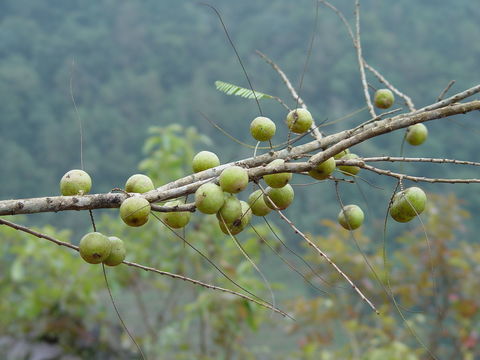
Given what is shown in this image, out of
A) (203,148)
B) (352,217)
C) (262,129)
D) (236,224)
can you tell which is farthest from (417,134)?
(203,148)

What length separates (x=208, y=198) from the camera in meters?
0.86

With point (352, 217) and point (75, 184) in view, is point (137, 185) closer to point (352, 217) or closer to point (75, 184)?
point (75, 184)

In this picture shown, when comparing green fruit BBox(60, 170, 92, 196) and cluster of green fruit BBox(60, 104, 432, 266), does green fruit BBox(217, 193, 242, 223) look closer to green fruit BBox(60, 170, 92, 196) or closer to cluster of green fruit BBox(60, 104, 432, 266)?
cluster of green fruit BBox(60, 104, 432, 266)

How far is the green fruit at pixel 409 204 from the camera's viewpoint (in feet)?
3.24

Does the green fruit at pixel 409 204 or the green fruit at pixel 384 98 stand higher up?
the green fruit at pixel 384 98

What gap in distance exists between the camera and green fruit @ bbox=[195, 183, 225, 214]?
0.85m

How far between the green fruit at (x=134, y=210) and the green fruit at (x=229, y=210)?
114mm

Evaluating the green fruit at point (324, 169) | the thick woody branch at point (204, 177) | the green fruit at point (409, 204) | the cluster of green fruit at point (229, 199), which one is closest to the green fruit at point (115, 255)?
the cluster of green fruit at point (229, 199)

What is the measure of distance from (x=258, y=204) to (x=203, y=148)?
6.15 metres

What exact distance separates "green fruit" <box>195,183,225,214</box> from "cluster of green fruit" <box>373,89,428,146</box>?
1.93ft

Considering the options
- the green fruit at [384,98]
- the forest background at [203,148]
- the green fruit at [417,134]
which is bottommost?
the green fruit at [417,134]

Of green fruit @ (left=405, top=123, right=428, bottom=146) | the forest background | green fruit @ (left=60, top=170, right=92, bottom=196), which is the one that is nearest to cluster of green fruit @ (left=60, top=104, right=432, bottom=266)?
green fruit @ (left=60, top=170, right=92, bottom=196)

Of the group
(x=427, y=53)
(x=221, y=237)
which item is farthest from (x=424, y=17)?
(x=221, y=237)

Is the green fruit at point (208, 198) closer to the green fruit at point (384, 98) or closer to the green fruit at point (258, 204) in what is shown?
the green fruit at point (258, 204)
